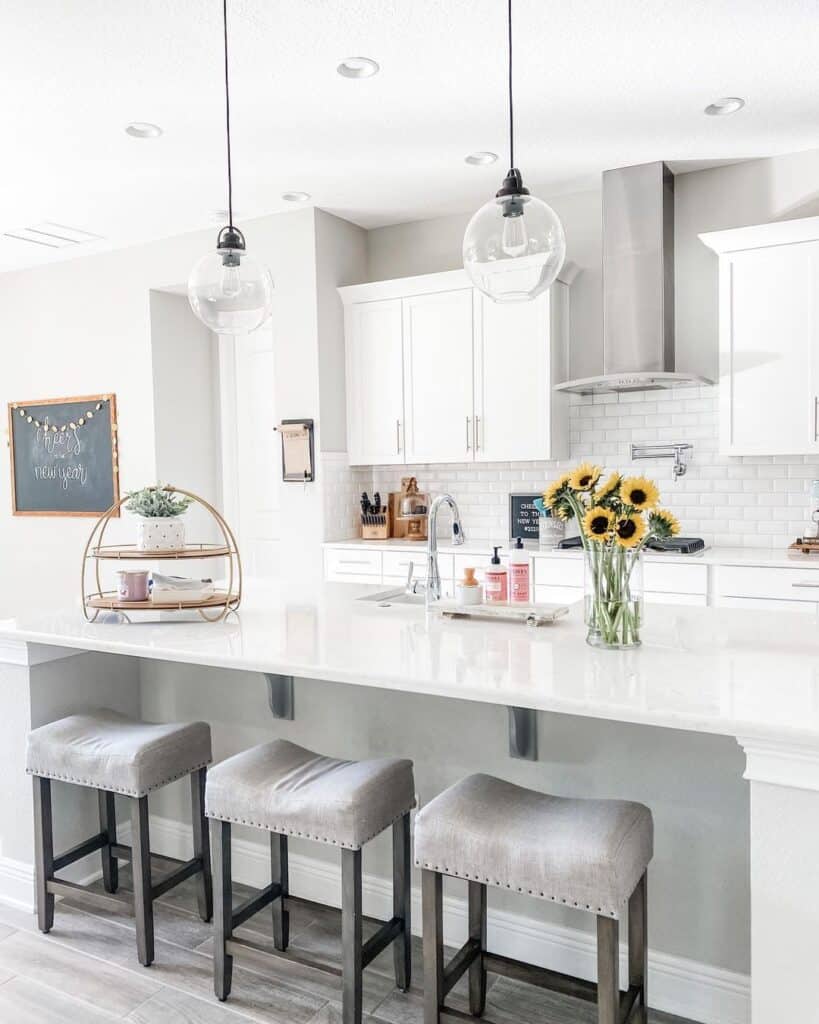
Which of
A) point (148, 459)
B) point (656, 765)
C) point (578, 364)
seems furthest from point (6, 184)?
point (656, 765)

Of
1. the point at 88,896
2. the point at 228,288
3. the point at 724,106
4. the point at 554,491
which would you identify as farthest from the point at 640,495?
the point at 724,106

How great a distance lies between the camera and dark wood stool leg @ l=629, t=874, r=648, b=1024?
1777 mm

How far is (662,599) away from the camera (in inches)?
152

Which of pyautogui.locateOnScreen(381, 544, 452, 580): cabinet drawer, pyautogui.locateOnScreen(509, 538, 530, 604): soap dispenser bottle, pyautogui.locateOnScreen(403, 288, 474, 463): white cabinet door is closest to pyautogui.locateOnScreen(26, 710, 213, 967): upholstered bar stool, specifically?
pyautogui.locateOnScreen(509, 538, 530, 604): soap dispenser bottle

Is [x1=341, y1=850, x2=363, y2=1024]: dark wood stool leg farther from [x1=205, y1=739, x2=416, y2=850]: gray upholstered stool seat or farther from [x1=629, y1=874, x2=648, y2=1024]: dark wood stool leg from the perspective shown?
[x1=629, y1=874, x2=648, y2=1024]: dark wood stool leg

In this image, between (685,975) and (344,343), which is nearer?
(685,975)

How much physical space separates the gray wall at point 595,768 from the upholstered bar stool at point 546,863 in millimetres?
241

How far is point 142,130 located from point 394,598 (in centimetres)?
234

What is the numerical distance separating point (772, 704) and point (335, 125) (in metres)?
3.04

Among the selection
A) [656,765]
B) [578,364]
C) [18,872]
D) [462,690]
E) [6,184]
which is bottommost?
[18,872]

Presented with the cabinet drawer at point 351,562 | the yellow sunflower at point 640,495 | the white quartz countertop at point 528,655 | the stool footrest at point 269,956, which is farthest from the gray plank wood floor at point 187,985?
the cabinet drawer at point 351,562

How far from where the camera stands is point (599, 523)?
1949 mm

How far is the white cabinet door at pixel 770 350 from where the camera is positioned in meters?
3.80

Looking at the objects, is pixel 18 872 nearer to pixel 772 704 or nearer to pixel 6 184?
pixel 772 704
